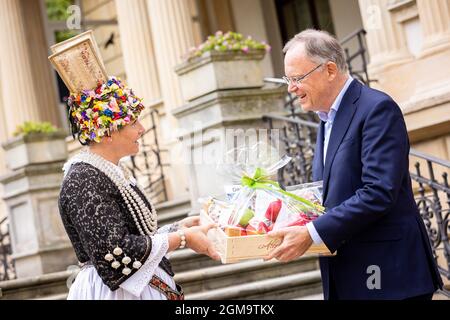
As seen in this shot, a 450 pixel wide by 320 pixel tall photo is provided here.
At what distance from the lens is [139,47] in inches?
585

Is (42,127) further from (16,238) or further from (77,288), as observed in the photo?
(77,288)

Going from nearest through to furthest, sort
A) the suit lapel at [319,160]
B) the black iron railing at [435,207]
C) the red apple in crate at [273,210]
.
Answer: the red apple in crate at [273,210] → the suit lapel at [319,160] → the black iron railing at [435,207]

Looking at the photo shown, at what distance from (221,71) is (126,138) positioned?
222 inches

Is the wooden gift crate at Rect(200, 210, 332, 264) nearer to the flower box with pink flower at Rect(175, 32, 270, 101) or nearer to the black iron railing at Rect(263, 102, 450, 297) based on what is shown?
the black iron railing at Rect(263, 102, 450, 297)

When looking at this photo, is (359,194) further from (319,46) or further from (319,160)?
(319,46)

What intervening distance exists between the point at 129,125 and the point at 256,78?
5863mm

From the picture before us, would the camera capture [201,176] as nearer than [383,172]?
No

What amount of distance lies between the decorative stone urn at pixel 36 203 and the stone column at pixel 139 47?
2.96m

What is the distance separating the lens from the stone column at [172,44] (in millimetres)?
13742

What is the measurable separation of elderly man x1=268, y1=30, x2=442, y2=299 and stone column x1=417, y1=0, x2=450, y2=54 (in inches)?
218

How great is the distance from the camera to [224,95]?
969 cm

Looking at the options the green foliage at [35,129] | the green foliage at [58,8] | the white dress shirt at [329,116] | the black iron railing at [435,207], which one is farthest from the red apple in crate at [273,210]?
the green foliage at [58,8]

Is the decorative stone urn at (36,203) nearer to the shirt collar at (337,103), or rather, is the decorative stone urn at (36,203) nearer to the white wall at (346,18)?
the white wall at (346,18)

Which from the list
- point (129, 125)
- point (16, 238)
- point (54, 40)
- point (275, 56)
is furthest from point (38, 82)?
point (129, 125)
